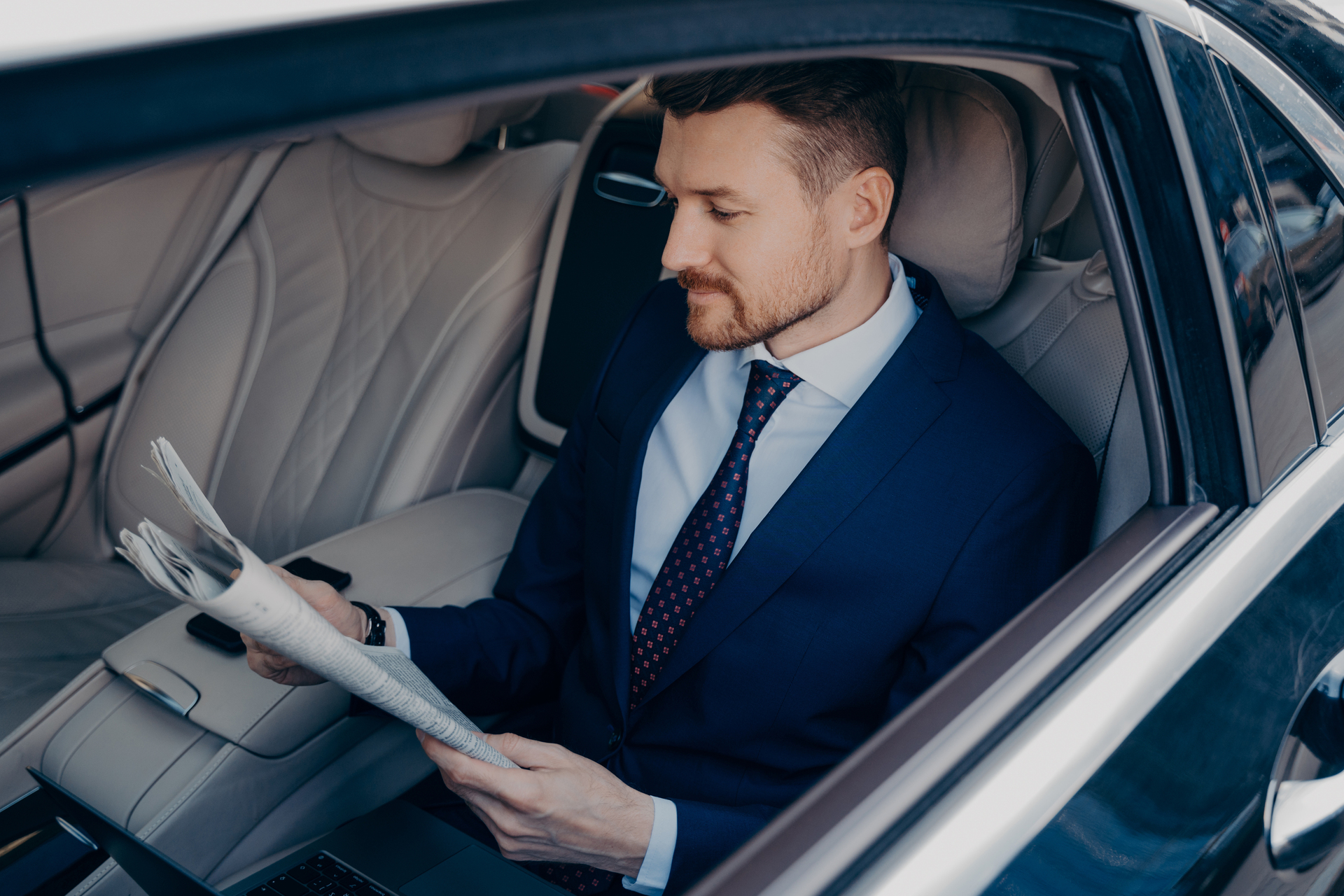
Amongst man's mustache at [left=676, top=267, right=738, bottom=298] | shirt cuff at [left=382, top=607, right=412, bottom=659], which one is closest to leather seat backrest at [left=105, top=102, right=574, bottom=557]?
shirt cuff at [left=382, top=607, right=412, bottom=659]

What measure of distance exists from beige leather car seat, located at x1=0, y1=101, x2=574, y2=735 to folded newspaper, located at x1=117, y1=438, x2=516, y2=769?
1.13m

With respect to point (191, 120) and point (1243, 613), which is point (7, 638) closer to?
point (191, 120)

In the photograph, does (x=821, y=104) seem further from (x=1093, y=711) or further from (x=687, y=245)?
(x=1093, y=711)

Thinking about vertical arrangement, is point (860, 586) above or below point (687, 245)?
below

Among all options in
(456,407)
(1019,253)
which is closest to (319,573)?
(456,407)

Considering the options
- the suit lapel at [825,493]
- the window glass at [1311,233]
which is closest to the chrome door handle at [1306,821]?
the window glass at [1311,233]

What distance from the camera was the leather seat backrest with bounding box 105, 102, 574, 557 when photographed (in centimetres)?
180

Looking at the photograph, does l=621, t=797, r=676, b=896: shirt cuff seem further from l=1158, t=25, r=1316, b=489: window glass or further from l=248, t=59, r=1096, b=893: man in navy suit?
l=1158, t=25, r=1316, b=489: window glass

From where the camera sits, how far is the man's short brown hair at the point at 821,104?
1.06m

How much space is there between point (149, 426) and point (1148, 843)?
182cm

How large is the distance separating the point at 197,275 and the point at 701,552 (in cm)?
133

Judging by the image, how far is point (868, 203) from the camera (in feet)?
3.81

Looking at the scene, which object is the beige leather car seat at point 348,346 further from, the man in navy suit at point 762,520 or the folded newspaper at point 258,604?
the folded newspaper at point 258,604

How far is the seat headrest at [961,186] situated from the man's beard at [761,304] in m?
0.16
